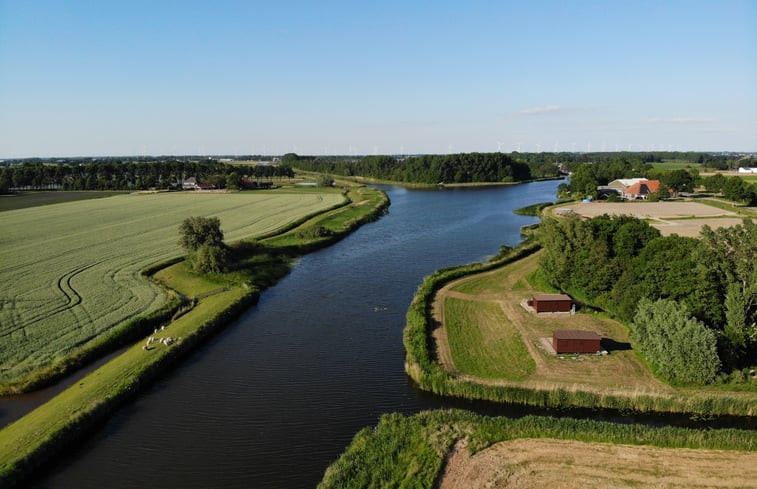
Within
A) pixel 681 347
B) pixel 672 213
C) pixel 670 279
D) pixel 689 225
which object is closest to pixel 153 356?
pixel 681 347

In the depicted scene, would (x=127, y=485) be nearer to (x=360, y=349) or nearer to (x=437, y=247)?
(x=360, y=349)

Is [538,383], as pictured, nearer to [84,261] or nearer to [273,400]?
[273,400]

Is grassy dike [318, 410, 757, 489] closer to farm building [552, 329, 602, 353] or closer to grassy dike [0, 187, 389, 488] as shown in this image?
farm building [552, 329, 602, 353]

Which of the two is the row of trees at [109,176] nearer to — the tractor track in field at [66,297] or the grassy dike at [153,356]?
the grassy dike at [153,356]

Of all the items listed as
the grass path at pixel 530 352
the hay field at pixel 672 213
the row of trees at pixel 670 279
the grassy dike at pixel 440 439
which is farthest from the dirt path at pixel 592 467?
the hay field at pixel 672 213

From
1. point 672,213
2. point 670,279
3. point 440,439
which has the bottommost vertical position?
point 440,439
